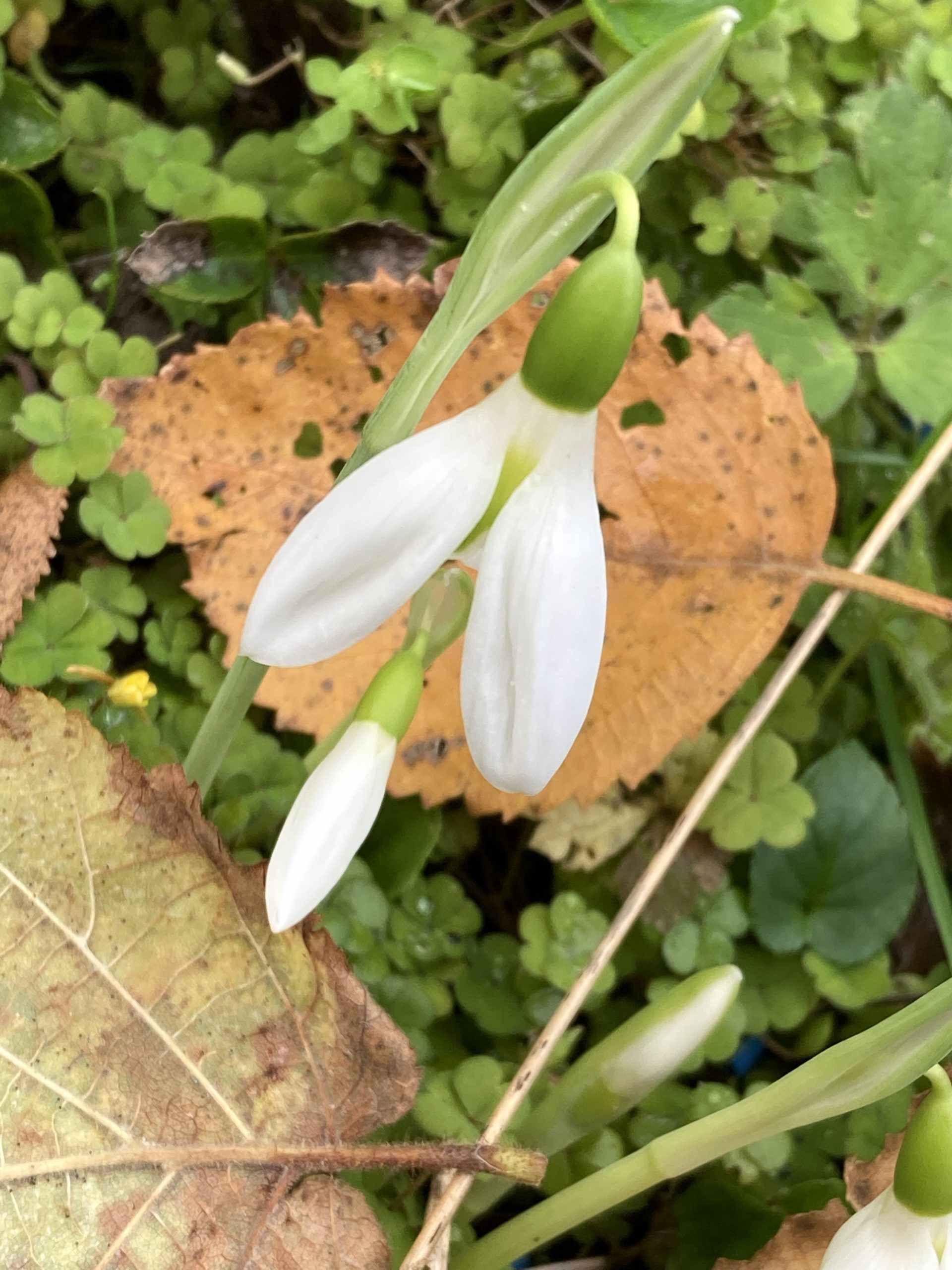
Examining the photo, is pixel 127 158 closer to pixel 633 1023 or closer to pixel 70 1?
pixel 70 1

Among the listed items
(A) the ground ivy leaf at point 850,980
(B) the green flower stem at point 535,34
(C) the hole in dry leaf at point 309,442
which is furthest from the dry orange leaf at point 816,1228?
(B) the green flower stem at point 535,34

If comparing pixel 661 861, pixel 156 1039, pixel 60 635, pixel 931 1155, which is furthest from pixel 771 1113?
pixel 60 635

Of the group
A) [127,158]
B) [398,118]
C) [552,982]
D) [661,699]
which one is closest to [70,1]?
[127,158]

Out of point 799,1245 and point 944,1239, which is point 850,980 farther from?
point 944,1239

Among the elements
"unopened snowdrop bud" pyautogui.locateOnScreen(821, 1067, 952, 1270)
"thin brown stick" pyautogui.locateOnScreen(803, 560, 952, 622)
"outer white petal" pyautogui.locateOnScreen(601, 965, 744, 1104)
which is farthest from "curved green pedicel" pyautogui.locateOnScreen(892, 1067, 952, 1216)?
"thin brown stick" pyautogui.locateOnScreen(803, 560, 952, 622)

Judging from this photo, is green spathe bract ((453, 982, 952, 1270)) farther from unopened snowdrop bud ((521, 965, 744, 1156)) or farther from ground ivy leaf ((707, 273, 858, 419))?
ground ivy leaf ((707, 273, 858, 419))

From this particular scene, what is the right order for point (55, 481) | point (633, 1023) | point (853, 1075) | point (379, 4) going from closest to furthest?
point (853, 1075)
point (633, 1023)
point (55, 481)
point (379, 4)
